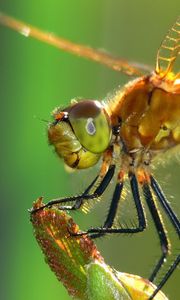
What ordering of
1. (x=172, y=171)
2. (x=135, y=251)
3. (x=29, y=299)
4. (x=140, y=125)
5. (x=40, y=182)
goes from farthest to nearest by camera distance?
1. (x=135, y=251)
2. (x=40, y=182)
3. (x=29, y=299)
4. (x=172, y=171)
5. (x=140, y=125)

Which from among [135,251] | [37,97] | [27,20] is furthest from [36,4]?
→ [135,251]

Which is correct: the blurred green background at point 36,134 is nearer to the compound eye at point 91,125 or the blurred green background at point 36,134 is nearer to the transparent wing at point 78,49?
the transparent wing at point 78,49

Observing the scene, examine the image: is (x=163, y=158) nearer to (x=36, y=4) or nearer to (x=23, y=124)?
(x=23, y=124)

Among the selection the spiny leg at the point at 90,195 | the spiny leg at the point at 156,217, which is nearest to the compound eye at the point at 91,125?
the spiny leg at the point at 90,195

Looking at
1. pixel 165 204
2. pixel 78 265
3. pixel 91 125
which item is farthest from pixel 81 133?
pixel 78 265

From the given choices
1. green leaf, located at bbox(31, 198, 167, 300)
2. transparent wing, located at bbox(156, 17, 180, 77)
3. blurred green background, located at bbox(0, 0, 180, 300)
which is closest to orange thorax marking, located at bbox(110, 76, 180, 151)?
transparent wing, located at bbox(156, 17, 180, 77)

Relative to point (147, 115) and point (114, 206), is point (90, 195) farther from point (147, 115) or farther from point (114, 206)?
point (147, 115)

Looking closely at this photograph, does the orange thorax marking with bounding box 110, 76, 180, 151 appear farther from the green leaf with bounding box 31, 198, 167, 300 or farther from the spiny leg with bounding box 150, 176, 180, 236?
the green leaf with bounding box 31, 198, 167, 300

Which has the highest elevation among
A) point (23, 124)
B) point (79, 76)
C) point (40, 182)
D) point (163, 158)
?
point (79, 76)
